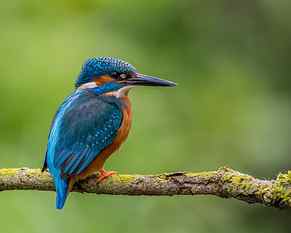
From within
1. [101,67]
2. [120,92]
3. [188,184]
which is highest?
[101,67]

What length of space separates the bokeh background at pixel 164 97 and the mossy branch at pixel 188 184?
818mm

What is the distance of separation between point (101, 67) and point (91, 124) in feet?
1.32

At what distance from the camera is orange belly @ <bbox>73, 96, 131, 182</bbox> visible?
4691mm

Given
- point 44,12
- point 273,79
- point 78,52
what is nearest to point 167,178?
point 78,52

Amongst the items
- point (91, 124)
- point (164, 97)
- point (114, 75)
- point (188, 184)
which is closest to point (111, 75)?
point (114, 75)

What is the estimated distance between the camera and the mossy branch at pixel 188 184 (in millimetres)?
3748

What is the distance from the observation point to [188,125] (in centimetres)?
724

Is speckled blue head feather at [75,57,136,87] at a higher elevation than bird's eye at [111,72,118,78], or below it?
higher

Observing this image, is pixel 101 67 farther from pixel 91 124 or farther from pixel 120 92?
pixel 91 124

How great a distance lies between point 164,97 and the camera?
7.14 metres

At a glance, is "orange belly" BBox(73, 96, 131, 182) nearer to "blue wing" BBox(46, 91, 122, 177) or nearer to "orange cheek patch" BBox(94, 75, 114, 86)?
"blue wing" BBox(46, 91, 122, 177)

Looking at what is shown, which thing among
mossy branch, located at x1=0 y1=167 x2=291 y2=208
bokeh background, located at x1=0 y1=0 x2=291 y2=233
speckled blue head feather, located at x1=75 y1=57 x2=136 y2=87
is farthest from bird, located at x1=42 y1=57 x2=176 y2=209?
bokeh background, located at x1=0 y1=0 x2=291 y2=233

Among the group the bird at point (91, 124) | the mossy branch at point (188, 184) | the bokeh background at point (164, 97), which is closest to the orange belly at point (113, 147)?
the bird at point (91, 124)

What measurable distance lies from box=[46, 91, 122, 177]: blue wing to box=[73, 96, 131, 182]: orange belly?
0.03 meters
